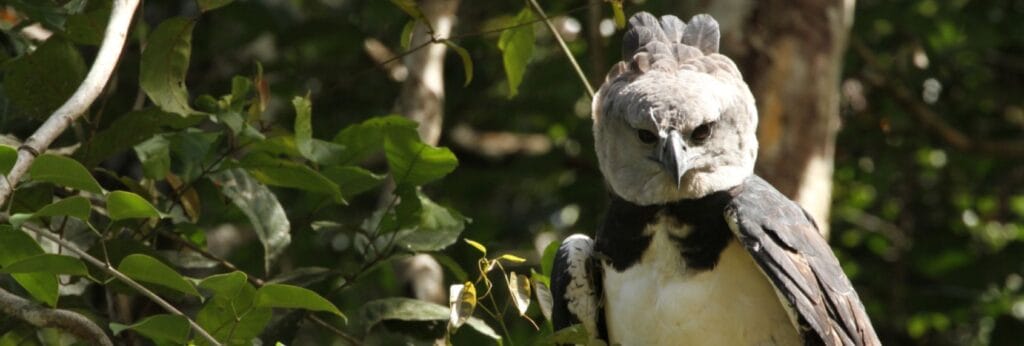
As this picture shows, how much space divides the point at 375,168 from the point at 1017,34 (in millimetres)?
2730

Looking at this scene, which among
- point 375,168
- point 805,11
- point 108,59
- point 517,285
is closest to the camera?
point 108,59

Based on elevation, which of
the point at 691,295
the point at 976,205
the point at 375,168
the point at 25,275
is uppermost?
the point at 25,275

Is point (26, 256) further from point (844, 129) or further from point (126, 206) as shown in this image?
point (844, 129)

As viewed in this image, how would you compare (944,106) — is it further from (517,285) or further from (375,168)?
(517,285)

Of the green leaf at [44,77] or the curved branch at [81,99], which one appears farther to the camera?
the green leaf at [44,77]

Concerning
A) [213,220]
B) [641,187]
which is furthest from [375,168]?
[641,187]

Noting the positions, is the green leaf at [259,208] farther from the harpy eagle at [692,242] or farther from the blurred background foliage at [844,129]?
the blurred background foliage at [844,129]

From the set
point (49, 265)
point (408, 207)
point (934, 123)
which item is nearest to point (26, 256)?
point (49, 265)

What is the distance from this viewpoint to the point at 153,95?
3.08m

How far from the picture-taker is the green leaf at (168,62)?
310 centimetres

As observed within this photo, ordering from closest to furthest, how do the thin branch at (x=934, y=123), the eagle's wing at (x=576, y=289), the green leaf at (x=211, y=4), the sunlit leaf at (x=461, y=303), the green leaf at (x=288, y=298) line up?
1. the green leaf at (x=288, y=298)
2. the sunlit leaf at (x=461, y=303)
3. the green leaf at (x=211, y=4)
4. the eagle's wing at (x=576, y=289)
5. the thin branch at (x=934, y=123)

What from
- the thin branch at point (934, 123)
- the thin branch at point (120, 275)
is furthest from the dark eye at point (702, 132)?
the thin branch at point (934, 123)

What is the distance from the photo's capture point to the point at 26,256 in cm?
258

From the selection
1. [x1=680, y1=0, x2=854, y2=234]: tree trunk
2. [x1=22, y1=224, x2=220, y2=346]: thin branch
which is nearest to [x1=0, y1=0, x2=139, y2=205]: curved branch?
[x1=22, y1=224, x2=220, y2=346]: thin branch
